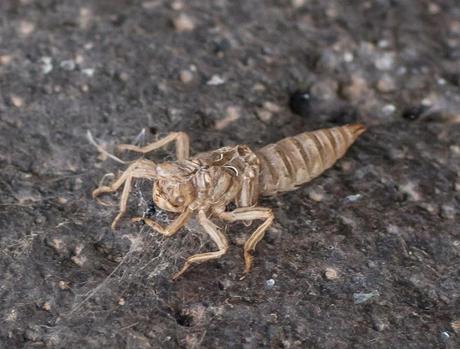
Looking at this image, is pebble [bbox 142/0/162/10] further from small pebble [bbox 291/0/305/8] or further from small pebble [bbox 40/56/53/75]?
small pebble [bbox 291/0/305/8]

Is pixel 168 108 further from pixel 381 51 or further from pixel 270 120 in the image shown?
pixel 381 51

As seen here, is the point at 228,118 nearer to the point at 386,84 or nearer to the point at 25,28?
the point at 386,84

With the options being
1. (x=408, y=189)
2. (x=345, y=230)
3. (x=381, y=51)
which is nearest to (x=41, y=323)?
(x=345, y=230)

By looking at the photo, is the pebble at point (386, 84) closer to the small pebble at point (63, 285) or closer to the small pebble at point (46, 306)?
the small pebble at point (63, 285)

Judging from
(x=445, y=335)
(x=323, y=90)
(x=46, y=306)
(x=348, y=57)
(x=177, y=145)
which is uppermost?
(x=348, y=57)

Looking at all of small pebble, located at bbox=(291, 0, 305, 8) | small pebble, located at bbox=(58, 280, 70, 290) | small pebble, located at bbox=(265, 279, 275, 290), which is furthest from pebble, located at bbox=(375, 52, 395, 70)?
small pebble, located at bbox=(58, 280, 70, 290)

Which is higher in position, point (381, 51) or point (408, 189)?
point (381, 51)

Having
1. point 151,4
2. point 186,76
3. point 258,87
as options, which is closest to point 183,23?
point 151,4
